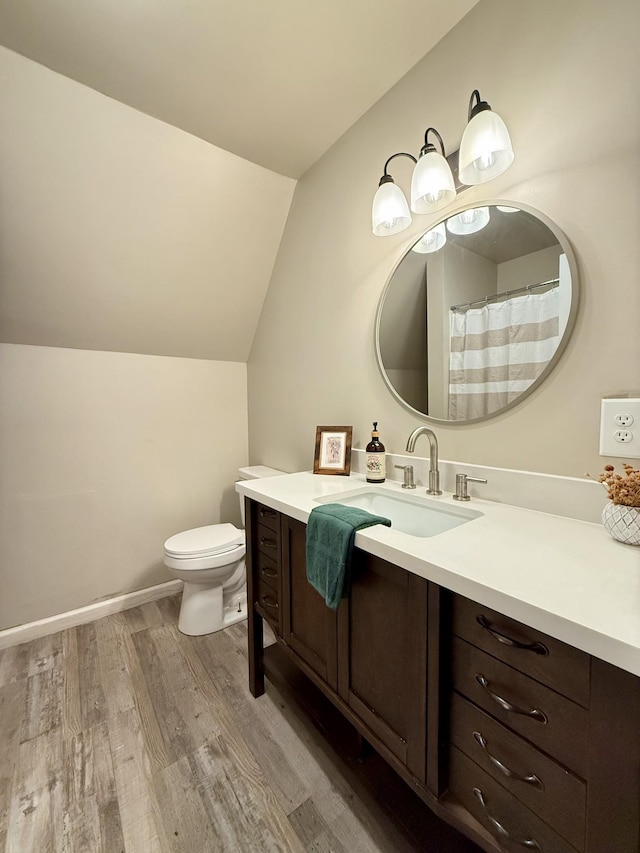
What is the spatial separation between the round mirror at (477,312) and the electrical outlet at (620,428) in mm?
191

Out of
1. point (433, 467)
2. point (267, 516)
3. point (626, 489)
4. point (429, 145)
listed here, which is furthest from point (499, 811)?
point (429, 145)

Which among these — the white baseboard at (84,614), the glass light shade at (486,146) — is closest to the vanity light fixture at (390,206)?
the glass light shade at (486,146)

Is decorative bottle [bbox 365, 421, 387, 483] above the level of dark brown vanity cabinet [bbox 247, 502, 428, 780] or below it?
above

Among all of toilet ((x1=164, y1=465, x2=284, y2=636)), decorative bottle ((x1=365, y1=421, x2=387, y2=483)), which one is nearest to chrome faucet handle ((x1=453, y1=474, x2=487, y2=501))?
decorative bottle ((x1=365, y1=421, x2=387, y2=483))

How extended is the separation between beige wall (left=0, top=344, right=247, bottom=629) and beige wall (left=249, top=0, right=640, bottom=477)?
120 centimetres

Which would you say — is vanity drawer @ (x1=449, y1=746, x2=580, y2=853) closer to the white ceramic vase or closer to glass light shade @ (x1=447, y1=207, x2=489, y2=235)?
the white ceramic vase

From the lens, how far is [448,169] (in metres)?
1.11

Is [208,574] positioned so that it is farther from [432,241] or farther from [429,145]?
[429,145]

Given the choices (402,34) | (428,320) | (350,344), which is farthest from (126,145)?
(428,320)

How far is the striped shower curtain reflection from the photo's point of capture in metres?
1.00

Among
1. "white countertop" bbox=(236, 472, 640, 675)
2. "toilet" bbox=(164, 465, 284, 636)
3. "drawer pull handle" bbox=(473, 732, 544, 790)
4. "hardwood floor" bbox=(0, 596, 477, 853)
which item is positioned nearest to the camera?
"white countertop" bbox=(236, 472, 640, 675)

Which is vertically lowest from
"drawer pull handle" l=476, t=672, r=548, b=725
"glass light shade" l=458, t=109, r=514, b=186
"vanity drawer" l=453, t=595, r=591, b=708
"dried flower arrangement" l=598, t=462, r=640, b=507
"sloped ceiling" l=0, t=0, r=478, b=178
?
"drawer pull handle" l=476, t=672, r=548, b=725

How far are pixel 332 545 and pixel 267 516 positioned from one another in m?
0.46

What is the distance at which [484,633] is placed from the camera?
644 millimetres
